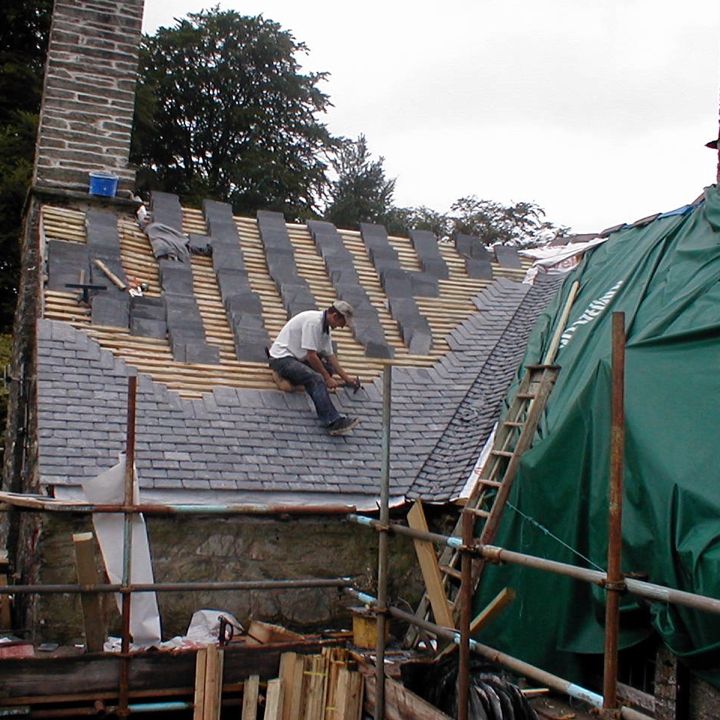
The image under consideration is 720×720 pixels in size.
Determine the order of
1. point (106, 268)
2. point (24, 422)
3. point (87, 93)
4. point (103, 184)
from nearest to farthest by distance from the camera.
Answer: point (24, 422)
point (106, 268)
point (103, 184)
point (87, 93)

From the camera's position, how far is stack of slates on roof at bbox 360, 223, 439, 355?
1013cm

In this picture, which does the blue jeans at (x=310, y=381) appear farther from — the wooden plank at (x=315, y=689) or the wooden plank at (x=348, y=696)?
the wooden plank at (x=348, y=696)

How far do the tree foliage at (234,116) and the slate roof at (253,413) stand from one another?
745 inches

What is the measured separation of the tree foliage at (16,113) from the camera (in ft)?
66.8

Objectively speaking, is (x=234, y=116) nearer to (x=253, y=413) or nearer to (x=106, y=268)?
(x=106, y=268)

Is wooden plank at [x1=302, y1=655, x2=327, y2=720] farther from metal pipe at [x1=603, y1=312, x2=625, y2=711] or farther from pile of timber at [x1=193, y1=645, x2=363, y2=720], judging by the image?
metal pipe at [x1=603, y1=312, x2=625, y2=711]

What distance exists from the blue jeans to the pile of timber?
2.45 metres

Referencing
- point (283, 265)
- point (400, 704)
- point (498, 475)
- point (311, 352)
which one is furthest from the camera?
point (283, 265)

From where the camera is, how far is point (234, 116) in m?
30.5

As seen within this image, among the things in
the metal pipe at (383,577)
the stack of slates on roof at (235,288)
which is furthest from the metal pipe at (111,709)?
the stack of slates on roof at (235,288)

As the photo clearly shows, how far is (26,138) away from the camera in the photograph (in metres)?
21.6

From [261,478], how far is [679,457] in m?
3.32

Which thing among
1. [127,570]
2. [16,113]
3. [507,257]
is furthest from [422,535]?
[16,113]

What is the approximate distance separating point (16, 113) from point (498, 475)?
62.3 feet
